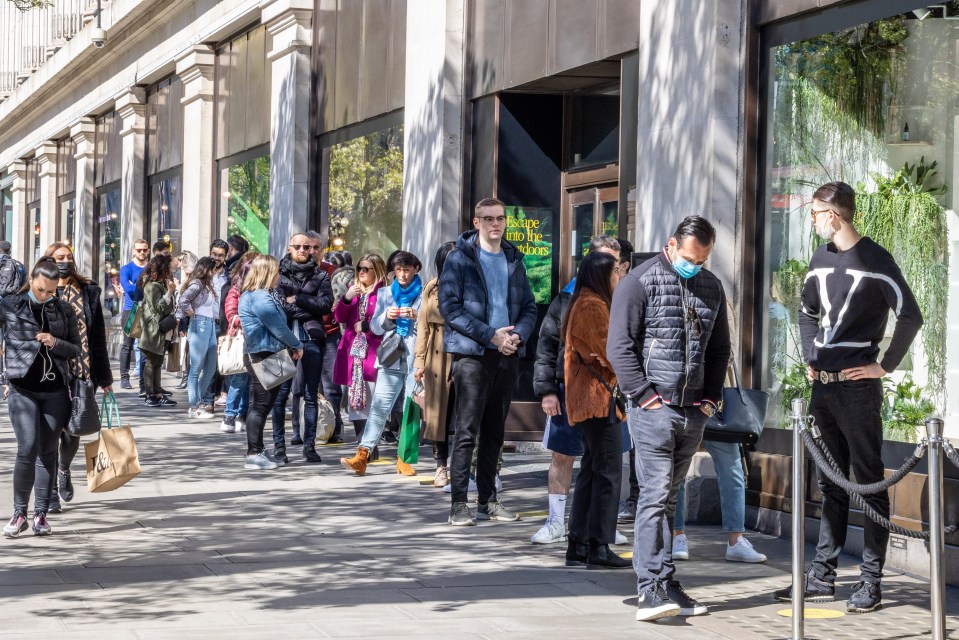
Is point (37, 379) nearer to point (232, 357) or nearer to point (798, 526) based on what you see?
point (232, 357)

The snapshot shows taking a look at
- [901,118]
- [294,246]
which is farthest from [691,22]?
[294,246]

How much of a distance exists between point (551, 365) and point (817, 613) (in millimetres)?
2233

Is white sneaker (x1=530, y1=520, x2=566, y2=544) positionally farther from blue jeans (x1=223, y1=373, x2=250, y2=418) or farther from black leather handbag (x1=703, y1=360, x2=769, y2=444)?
blue jeans (x1=223, y1=373, x2=250, y2=418)

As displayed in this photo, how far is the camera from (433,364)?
10.7 meters

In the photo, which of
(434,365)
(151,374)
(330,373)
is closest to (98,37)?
(151,374)

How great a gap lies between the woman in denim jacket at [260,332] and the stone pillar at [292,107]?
6.97m

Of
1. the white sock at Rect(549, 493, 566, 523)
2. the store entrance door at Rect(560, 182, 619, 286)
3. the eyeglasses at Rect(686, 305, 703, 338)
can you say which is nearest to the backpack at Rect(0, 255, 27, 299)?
the store entrance door at Rect(560, 182, 619, 286)

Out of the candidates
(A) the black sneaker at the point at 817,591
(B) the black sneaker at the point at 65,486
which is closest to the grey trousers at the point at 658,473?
(A) the black sneaker at the point at 817,591

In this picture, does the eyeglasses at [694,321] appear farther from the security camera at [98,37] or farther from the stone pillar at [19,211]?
the stone pillar at [19,211]

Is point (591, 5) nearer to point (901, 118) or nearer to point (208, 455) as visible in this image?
point (901, 118)

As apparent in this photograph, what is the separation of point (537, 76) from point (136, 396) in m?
9.16

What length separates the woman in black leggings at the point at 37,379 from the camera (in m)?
8.80

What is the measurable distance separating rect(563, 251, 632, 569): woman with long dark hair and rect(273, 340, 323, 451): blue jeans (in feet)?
16.2

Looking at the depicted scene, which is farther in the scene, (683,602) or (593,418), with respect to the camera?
(593,418)
